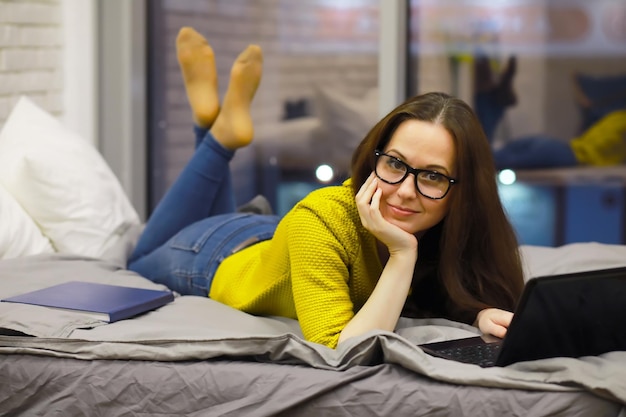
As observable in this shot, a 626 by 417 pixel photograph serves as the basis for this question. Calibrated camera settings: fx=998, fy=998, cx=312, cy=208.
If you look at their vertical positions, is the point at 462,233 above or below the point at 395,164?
below

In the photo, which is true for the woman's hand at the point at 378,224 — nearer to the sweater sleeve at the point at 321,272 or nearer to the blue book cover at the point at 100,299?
the sweater sleeve at the point at 321,272

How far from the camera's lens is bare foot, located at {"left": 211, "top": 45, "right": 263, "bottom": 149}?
271cm

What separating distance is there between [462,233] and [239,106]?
0.98 meters

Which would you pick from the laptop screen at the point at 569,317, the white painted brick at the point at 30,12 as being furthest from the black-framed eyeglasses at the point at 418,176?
the white painted brick at the point at 30,12

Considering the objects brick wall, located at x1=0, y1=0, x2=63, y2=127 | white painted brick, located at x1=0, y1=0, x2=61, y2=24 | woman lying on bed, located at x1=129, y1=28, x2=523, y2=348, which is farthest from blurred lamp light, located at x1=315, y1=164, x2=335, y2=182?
woman lying on bed, located at x1=129, y1=28, x2=523, y2=348

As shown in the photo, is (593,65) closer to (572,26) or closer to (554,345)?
(572,26)

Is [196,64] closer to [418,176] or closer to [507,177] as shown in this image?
[418,176]

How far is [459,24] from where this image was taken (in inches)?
146

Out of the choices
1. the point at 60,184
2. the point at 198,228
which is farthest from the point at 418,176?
the point at 60,184

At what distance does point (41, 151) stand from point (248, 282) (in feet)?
3.06

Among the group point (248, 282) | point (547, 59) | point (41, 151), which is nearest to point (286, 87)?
point (547, 59)

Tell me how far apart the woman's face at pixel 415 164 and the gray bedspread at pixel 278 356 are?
221 millimetres

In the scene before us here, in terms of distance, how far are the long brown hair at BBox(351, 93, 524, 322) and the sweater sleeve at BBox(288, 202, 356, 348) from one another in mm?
123

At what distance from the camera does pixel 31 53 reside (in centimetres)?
357
